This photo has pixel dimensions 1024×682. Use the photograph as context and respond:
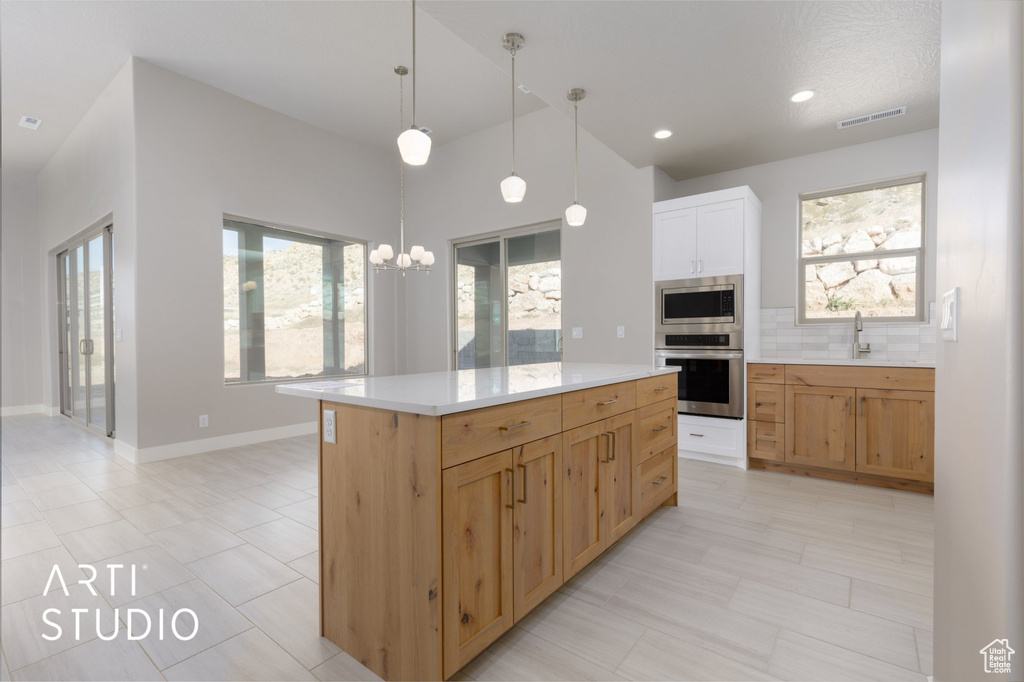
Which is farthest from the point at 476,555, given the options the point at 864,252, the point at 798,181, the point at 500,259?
the point at 500,259

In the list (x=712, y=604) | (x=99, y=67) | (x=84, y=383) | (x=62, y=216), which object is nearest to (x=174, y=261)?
(x=99, y=67)

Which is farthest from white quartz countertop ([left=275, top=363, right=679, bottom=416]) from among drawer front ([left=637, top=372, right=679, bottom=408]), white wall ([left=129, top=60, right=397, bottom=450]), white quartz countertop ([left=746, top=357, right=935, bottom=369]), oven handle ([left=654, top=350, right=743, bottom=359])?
white wall ([left=129, top=60, right=397, bottom=450])

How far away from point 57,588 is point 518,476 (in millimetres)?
2089

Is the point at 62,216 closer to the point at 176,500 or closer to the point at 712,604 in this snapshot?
the point at 176,500

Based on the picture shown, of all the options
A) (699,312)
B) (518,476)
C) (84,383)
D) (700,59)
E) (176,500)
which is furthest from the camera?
(84,383)

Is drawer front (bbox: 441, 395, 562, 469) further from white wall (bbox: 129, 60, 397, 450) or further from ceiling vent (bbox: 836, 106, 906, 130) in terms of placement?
Result: white wall (bbox: 129, 60, 397, 450)

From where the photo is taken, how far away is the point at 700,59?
272 cm

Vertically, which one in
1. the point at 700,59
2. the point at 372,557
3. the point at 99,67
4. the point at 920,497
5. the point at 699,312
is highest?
the point at 99,67

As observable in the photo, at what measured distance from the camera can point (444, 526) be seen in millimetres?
1346

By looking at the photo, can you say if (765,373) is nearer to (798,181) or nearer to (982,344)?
(798,181)

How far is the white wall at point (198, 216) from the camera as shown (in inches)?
158

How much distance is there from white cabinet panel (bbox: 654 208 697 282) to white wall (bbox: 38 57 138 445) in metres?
4.52

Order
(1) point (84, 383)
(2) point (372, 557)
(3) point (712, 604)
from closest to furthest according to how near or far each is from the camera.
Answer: (2) point (372, 557), (3) point (712, 604), (1) point (84, 383)

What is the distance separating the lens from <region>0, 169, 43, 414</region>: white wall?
252 inches
